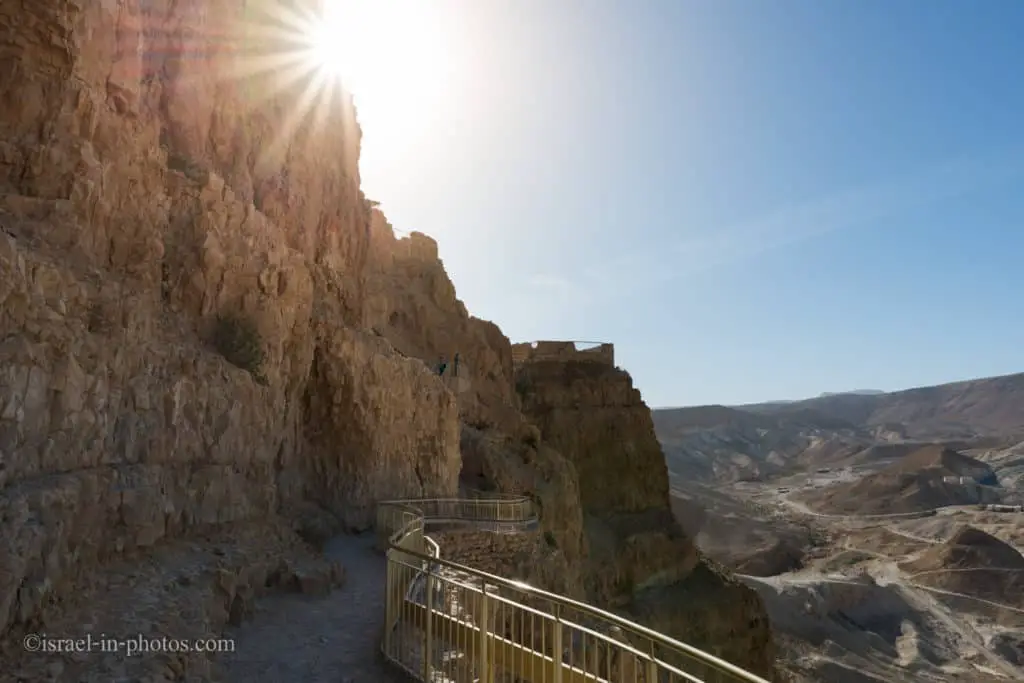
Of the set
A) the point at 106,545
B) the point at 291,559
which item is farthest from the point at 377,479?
the point at 106,545

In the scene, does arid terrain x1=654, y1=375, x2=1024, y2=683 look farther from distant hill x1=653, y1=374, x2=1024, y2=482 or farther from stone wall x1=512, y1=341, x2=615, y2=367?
stone wall x1=512, y1=341, x2=615, y2=367

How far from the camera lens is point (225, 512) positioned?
442 inches

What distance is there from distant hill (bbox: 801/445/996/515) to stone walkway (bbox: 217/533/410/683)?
313 feet

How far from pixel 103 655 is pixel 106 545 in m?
2.02

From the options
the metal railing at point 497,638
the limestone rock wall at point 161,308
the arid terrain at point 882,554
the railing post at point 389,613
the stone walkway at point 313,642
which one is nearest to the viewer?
the metal railing at point 497,638

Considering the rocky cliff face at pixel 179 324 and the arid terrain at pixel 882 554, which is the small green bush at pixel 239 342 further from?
the arid terrain at pixel 882 554

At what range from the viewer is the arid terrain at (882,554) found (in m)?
43.9

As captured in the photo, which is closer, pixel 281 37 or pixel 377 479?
pixel 377 479

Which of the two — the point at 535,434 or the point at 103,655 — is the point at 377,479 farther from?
the point at 535,434

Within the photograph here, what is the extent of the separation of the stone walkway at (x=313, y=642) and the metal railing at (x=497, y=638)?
0.44 m

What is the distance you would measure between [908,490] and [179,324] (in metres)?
103

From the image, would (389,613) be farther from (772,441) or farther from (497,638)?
(772,441)

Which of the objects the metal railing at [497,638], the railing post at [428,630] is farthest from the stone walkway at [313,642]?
the railing post at [428,630]

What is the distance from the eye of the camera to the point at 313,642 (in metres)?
8.88
